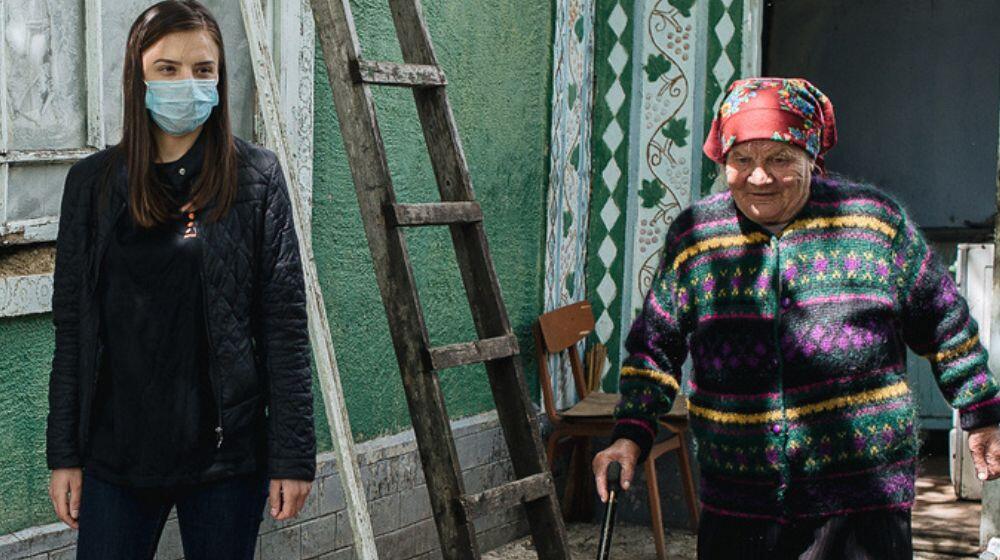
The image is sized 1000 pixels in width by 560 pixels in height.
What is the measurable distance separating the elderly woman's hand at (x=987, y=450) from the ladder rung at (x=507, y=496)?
4.36ft

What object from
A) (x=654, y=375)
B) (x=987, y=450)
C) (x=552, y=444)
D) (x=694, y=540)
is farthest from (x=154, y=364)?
(x=694, y=540)

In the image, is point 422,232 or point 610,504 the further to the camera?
point 422,232

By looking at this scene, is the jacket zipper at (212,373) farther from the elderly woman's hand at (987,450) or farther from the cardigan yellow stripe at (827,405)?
the elderly woman's hand at (987,450)

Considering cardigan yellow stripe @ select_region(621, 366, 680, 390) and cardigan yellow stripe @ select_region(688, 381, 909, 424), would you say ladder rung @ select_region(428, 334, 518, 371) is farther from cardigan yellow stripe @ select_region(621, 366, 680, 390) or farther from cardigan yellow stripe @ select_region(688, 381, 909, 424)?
cardigan yellow stripe @ select_region(688, 381, 909, 424)

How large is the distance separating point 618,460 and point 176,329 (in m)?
1.03

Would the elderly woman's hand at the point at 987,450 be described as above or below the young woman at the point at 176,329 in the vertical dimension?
below

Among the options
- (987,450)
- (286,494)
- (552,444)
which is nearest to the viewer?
(286,494)

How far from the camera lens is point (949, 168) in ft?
31.6

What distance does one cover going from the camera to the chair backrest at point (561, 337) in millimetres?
6566

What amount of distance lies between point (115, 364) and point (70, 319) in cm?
14

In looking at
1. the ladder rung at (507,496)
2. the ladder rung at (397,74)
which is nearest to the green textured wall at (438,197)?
the ladder rung at (397,74)

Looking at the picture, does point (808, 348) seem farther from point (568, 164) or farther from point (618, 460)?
point (568, 164)

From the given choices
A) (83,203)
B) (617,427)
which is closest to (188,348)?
(83,203)

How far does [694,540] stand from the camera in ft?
22.2
